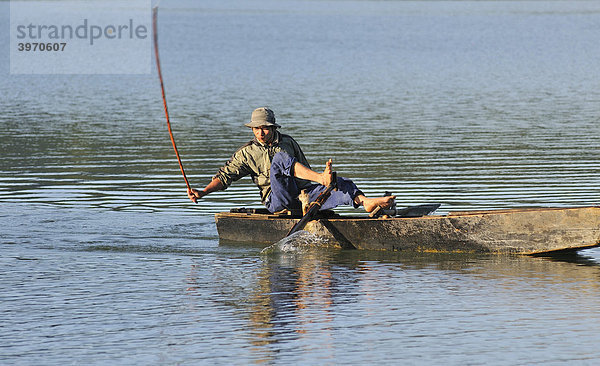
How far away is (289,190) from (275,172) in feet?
1.09

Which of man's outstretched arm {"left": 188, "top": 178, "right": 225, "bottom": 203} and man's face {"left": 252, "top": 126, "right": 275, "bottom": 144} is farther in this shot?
man's outstretched arm {"left": 188, "top": 178, "right": 225, "bottom": 203}

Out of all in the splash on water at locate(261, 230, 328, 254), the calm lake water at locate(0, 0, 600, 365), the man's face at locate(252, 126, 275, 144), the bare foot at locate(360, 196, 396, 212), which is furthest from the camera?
the man's face at locate(252, 126, 275, 144)

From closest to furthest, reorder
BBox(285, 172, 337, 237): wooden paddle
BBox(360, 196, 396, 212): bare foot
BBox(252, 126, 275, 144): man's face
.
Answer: BBox(360, 196, 396, 212): bare foot → BBox(285, 172, 337, 237): wooden paddle → BBox(252, 126, 275, 144): man's face

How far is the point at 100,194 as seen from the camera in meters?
17.0

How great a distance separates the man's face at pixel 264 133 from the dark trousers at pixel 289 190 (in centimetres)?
31

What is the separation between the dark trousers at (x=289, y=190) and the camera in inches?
496

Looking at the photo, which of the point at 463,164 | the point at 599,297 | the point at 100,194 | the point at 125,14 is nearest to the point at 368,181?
the point at 463,164

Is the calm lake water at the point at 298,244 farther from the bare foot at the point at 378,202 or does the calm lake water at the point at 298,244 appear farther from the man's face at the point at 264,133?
the man's face at the point at 264,133

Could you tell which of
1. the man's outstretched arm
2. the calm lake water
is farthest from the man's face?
the calm lake water

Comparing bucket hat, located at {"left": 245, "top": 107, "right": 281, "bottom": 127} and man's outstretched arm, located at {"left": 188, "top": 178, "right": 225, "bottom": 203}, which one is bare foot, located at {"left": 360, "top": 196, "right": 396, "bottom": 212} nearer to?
bucket hat, located at {"left": 245, "top": 107, "right": 281, "bottom": 127}

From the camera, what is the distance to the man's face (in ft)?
42.3

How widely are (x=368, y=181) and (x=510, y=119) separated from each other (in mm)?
9343

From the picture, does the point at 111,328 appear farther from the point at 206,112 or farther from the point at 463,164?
the point at 206,112

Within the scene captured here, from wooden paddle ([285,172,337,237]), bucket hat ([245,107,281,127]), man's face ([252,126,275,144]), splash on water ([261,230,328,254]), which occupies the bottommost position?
splash on water ([261,230,328,254])
